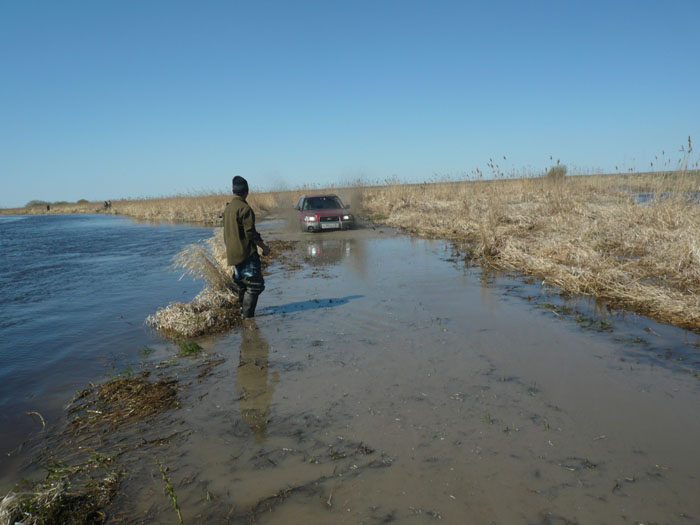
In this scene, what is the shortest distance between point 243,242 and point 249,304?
3.42 feet

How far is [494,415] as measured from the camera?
354 centimetres

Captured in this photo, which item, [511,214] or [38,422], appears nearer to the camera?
[38,422]

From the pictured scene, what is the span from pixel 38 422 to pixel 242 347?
2293 millimetres

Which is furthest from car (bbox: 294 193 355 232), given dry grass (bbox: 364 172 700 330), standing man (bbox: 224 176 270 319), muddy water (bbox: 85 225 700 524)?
muddy water (bbox: 85 225 700 524)

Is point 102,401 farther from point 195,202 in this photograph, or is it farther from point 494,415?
point 195,202

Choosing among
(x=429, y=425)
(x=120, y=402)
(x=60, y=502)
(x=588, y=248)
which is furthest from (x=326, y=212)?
(x=60, y=502)

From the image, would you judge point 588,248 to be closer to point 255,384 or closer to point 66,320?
point 255,384

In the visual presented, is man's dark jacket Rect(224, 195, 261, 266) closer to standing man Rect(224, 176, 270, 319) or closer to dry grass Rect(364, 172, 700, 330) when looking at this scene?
standing man Rect(224, 176, 270, 319)

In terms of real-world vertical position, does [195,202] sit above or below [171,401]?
above

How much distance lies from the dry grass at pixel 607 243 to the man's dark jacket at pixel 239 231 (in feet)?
18.7

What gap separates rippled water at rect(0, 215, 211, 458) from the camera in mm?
4570

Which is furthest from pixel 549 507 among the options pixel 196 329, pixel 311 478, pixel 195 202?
pixel 195 202

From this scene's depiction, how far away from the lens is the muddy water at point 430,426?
258 centimetres

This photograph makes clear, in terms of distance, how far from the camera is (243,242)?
20.5 ft
